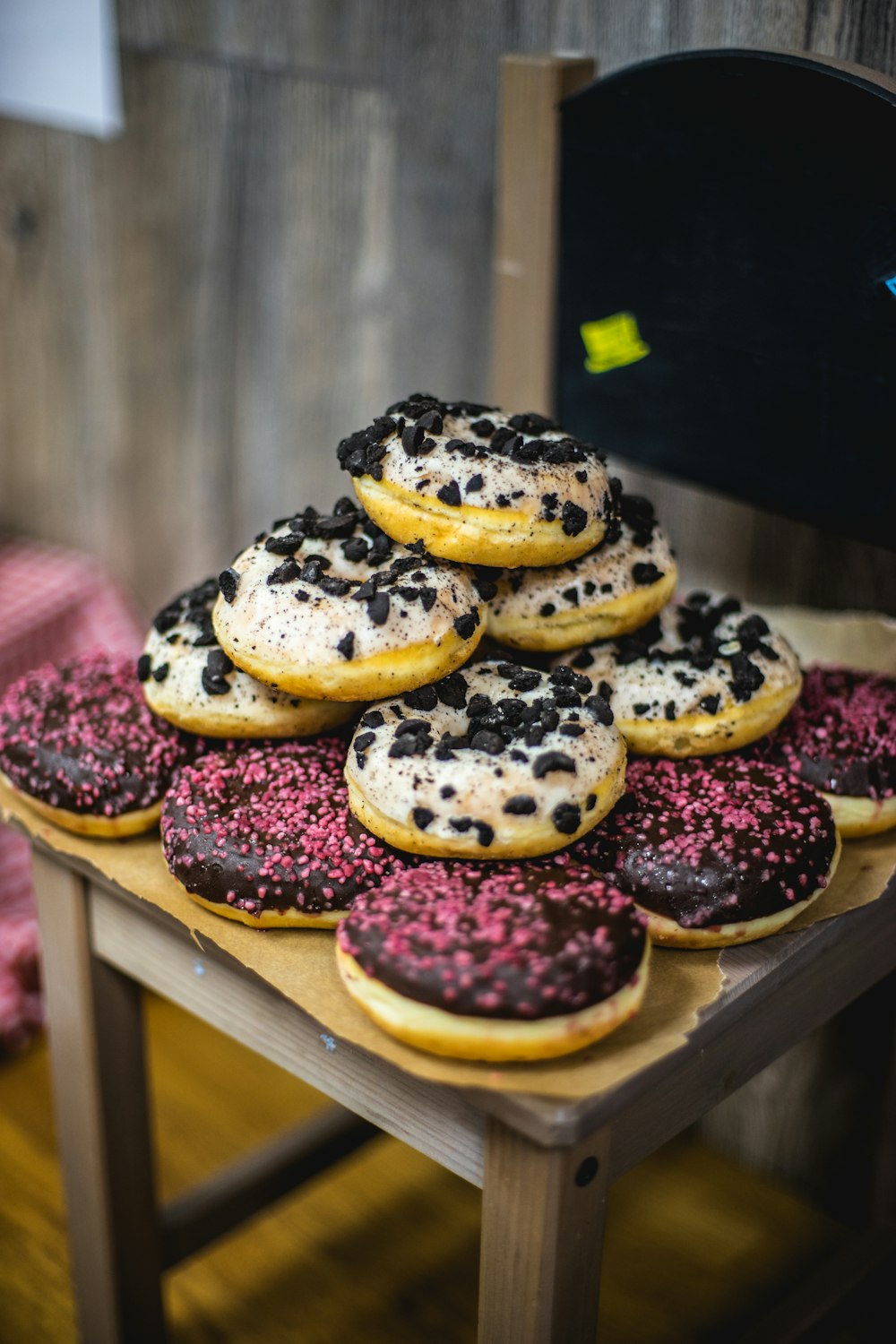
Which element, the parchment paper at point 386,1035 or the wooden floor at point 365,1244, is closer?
the parchment paper at point 386,1035

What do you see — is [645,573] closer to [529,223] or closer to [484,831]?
[484,831]

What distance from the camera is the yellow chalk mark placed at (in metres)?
1.55

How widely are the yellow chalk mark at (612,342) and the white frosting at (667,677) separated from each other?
47 cm

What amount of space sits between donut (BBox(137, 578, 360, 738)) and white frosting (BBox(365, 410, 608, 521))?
0.78 feet

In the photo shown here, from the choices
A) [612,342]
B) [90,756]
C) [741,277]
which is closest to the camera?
[90,756]

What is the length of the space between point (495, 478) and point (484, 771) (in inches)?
10.6

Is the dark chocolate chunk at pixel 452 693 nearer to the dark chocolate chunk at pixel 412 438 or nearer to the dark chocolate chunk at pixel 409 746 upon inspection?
the dark chocolate chunk at pixel 409 746

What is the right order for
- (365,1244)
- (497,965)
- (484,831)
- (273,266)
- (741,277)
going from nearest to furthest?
1. (497,965)
2. (484,831)
3. (741,277)
4. (365,1244)
5. (273,266)

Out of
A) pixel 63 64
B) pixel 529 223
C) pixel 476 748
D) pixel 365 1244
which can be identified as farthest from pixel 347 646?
pixel 63 64

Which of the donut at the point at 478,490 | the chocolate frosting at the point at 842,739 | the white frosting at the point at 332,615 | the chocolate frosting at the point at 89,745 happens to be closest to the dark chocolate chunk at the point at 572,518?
the donut at the point at 478,490

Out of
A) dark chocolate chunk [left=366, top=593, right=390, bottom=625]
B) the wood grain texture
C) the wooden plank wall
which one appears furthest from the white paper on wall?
dark chocolate chunk [left=366, top=593, right=390, bottom=625]

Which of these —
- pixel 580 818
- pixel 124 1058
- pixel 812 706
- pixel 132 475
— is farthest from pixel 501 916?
pixel 132 475

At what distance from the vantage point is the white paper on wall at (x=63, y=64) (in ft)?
7.58

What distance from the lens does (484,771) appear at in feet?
3.35
